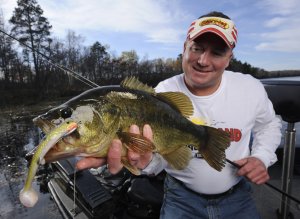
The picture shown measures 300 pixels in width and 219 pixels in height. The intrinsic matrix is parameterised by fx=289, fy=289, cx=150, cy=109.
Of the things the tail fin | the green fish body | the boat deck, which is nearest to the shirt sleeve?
the tail fin

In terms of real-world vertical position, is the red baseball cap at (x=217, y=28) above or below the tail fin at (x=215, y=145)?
above

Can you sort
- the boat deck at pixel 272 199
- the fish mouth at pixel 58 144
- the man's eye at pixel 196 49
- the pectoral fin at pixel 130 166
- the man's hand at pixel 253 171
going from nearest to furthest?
the fish mouth at pixel 58 144 → the pectoral fin at pixel 130 166 → the man's hand at pixel 253 171 → the man's eye at pixel 196 49 → the boat deck at pixel 272 199

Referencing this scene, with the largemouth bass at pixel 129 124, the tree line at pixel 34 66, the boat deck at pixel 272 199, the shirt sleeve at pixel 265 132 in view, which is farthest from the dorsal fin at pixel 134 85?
the tree line at pixel 34 66

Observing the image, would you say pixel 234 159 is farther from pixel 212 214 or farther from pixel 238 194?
pixel 212 214

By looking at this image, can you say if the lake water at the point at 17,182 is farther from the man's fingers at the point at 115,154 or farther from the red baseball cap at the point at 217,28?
the red baseball cap at the point at 217,28

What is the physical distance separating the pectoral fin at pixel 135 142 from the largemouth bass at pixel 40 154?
13.3 inches

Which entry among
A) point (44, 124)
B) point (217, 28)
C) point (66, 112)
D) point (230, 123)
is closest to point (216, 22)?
point (217, 28)

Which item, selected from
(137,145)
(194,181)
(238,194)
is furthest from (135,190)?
(137,145)

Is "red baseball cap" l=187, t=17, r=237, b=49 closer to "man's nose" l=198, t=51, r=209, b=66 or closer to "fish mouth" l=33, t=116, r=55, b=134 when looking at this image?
"man's nose" l=198, t=51, r=209, b=66

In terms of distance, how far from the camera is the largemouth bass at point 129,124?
1.75 metres

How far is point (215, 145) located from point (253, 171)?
56cm

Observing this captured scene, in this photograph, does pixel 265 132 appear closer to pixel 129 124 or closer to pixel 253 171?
pixel 253 171

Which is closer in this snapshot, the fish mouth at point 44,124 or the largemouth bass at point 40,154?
the largemouth bass at point 40,154

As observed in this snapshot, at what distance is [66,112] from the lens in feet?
5.82
